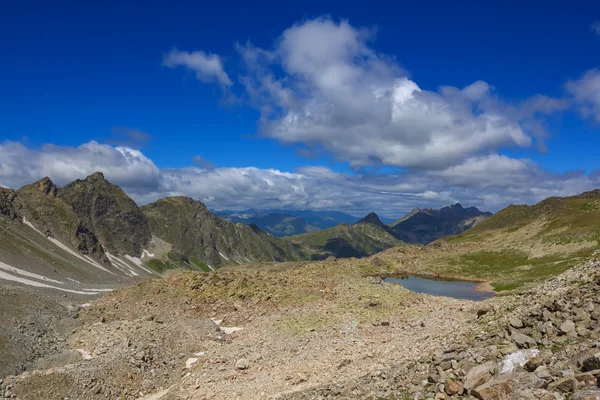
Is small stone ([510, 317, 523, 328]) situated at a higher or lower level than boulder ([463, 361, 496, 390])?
higher

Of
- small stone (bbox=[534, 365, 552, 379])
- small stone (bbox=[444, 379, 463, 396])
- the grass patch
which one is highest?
small stone (bbox=[534, 365, 552, 379])

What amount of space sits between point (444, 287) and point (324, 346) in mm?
56256

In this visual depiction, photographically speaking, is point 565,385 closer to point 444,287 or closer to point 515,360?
point 515,360

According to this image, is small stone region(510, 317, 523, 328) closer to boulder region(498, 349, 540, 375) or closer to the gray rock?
the gray rock

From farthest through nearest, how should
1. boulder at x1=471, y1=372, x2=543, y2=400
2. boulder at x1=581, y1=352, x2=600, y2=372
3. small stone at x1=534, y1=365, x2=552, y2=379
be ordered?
small stone at x1=534, y1=365, x2=552, y2=379, boulder at x1=471, y1=372, x2=543, y2=400, boulder at x1=581, y1=352, x2=600, y2=372

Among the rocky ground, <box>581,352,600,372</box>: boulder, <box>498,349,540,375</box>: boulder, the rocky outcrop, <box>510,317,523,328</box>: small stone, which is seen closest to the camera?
<box>581,352,600,372</box>: boulder

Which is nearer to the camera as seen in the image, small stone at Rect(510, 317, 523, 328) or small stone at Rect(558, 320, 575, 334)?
small stone at Rect(558, 320, 575, 334)

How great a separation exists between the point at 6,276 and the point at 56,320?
9904 cm

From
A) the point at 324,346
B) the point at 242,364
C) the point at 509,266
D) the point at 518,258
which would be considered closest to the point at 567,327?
the point at 324,346

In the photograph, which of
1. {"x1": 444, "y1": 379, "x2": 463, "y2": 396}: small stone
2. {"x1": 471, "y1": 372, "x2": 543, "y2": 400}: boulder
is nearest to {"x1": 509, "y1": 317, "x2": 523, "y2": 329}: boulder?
{"x1": 471, "y1": 372, "x2": 543, "y2": 400}: boulder

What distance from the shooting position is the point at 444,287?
3061 inches

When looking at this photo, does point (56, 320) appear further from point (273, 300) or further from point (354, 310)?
point (354, 310)

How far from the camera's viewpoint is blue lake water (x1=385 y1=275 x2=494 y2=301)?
67.5m

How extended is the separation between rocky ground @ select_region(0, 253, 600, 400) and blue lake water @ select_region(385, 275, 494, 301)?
84.0 feet
